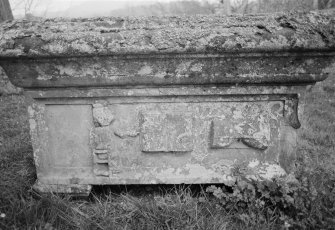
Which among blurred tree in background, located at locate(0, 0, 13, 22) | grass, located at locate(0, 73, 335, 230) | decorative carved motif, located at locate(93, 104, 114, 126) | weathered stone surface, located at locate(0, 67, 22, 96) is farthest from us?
blurred tree in background, located at locate(0, 0, 13, 22)

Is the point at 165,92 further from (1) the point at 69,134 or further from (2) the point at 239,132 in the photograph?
(1) the point at 69,134

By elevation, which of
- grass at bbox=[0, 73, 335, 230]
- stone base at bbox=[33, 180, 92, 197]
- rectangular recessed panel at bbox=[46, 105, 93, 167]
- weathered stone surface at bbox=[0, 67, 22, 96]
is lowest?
weathered stone surface at bbox=[0, 67, 22, 96]

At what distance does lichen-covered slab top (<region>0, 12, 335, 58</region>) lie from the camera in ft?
6.34

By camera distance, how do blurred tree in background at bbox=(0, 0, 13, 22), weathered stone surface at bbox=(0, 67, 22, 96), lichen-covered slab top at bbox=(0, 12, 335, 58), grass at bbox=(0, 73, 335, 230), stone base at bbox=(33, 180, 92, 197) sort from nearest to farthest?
1. lichen-covered slab top at bbox=(0, 12, 335, 58)
2. grass at bbox=(0, 73, 335, 230)
3. stone base at bbox=(33, 180, 92, 197)
4. weathered stone surface at bbox=(0, 67, 22, 96)
5. blurred tree in background at bbox=(0, 0, 13, 22)

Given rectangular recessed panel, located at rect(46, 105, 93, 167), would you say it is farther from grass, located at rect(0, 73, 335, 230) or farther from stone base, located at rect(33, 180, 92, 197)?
grass, located at rect(0, 73, 335, 230)

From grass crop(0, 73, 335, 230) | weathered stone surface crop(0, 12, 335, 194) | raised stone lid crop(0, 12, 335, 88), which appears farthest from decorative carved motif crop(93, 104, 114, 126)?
grass crop(0, 73, 335, 230)

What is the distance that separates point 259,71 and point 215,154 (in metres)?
0.75

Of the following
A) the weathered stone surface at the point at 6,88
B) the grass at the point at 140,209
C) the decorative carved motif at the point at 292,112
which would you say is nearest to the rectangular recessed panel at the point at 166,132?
the grass at the point at 140,209

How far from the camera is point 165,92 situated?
86.4 inches

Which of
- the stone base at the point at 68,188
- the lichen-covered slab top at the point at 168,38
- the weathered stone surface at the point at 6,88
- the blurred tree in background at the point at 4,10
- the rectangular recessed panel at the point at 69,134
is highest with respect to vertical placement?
the lichen-covered slab top at the point at 168,38

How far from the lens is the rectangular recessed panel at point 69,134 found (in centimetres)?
230

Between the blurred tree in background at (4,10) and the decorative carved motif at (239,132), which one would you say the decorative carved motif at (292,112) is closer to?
the decorative carved motif at (239,132)

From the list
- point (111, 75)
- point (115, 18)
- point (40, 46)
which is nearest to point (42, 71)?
point (40, 46)

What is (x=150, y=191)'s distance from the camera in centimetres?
265
